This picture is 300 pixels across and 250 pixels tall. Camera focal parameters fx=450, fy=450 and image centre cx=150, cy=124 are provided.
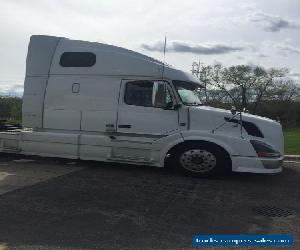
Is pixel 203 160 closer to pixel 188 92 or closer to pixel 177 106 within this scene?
pixel 177 106

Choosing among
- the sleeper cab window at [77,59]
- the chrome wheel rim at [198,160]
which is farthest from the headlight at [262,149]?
the sleeper cab window at [77,59]

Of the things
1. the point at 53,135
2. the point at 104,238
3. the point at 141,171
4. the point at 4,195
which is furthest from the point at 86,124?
the point at 104,238

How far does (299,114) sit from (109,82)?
204ft

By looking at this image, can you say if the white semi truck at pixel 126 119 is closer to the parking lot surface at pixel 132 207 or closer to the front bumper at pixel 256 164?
the front bumper at pixel 256 164

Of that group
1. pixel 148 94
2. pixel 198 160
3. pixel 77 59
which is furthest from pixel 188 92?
pixel 77 59

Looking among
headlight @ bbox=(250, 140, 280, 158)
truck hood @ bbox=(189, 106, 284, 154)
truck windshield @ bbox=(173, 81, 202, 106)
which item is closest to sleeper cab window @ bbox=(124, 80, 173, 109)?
truck windshield @ bbox=(173, 81, 202, 106)

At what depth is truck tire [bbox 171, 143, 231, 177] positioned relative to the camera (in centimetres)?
944

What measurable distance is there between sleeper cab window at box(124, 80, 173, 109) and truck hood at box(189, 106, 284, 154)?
61 centimetres

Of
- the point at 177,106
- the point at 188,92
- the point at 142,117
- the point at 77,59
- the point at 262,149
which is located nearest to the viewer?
the point at 262,149

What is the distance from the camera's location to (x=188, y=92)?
34.1ft

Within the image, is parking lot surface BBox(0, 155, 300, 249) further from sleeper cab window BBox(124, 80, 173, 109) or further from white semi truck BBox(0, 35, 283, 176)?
sleeper cab window BBox(124, 80, 173, 109)

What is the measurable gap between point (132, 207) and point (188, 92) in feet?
13.8

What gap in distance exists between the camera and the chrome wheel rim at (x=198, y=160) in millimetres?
9453

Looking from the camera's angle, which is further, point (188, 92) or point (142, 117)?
point (188, 92)
